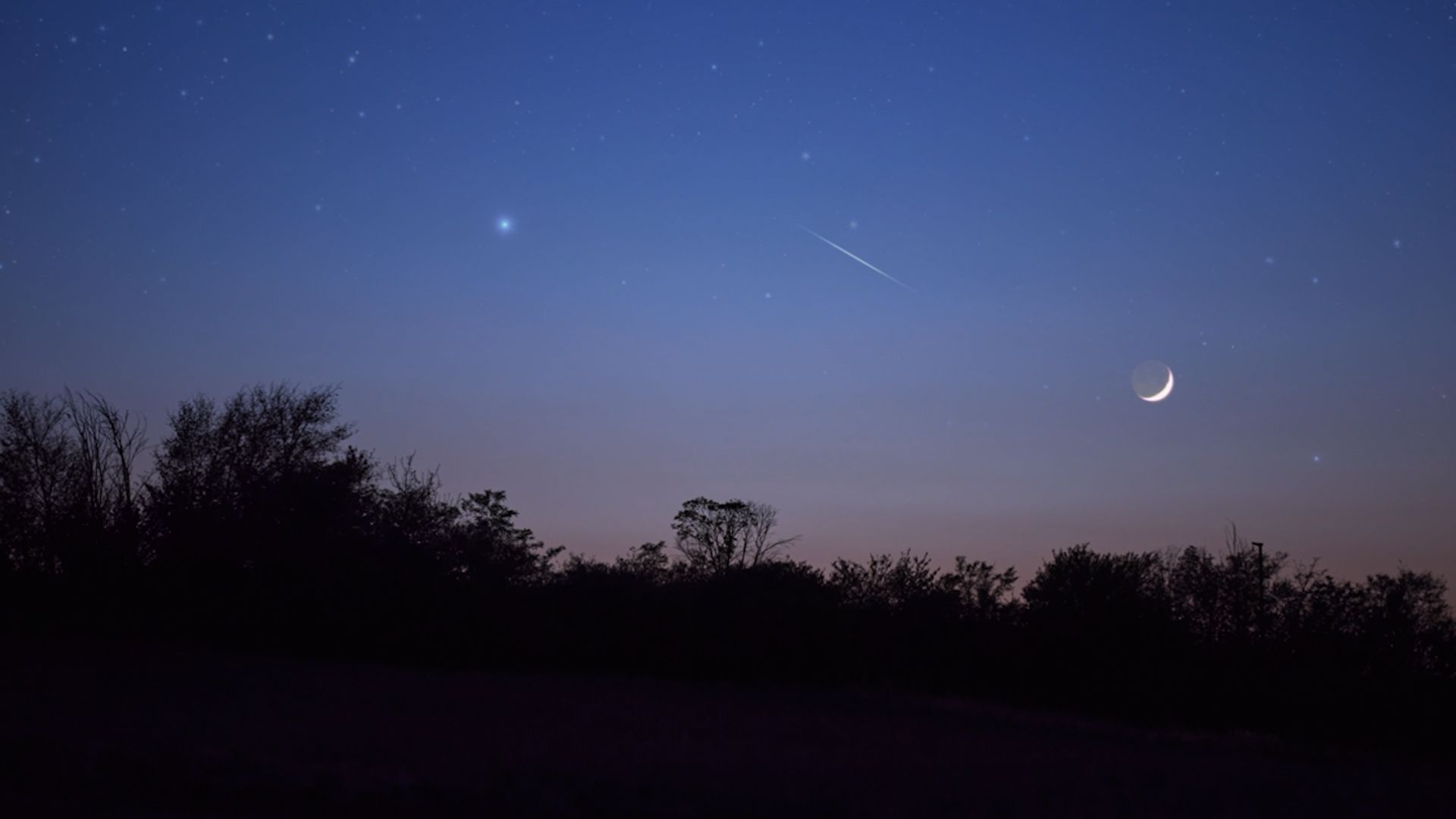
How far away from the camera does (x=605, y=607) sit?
2358 cm

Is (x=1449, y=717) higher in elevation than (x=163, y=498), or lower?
lower

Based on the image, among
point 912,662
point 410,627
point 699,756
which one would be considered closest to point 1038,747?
point 699,756

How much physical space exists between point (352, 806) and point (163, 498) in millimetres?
23308

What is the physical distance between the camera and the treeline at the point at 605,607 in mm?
22516

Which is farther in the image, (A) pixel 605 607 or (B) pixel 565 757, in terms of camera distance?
(A) pixel 605 607

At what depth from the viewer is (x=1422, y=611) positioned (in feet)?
92.3

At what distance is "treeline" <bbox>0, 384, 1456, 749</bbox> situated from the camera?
886 inches

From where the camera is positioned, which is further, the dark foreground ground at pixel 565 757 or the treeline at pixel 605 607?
the treeline at pixel 605 607

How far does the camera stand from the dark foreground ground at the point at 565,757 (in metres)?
8.80

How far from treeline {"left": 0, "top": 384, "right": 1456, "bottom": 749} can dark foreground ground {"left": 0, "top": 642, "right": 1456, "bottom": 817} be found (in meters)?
4.00

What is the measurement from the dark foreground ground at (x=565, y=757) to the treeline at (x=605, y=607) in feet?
13.1

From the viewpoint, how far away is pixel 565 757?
10.6 meters

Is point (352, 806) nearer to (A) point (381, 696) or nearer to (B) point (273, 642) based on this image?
(A) point (381, 696)

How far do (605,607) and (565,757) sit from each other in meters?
13.1
